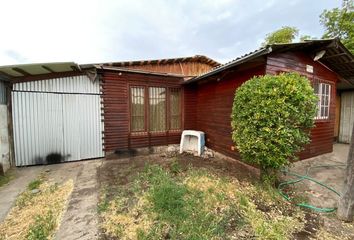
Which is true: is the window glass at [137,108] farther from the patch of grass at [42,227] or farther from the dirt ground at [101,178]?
the patch of grass at [42,227]

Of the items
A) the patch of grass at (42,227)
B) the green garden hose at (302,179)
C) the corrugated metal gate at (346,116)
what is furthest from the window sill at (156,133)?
the corrugated metal gate at (346,116)

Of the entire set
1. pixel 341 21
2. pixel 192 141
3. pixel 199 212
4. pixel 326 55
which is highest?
pixel 341 21

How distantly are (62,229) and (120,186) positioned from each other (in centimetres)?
128

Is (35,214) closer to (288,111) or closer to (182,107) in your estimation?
(288,111)

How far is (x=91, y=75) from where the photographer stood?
5000 millimetres

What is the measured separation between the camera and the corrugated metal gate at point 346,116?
7227 mm

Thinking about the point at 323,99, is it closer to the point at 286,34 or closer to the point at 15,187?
the point at 15,187

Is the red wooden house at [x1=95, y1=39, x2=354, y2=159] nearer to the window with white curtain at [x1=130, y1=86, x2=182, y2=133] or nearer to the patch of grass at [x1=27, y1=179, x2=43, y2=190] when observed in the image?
Answer: the window with white curtain at [x1=130, y1=86, x2=182, y2=133]

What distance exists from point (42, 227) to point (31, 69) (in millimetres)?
3851

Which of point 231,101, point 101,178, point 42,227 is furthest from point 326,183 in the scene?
point 42,227

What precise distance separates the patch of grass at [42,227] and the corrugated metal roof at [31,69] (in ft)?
10.8

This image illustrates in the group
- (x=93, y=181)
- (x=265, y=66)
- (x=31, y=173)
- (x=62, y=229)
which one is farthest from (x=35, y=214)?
(x=265, y=66)

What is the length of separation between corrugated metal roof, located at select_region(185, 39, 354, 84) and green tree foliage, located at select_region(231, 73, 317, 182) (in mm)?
864

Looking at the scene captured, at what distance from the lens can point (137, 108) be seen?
5.72m
